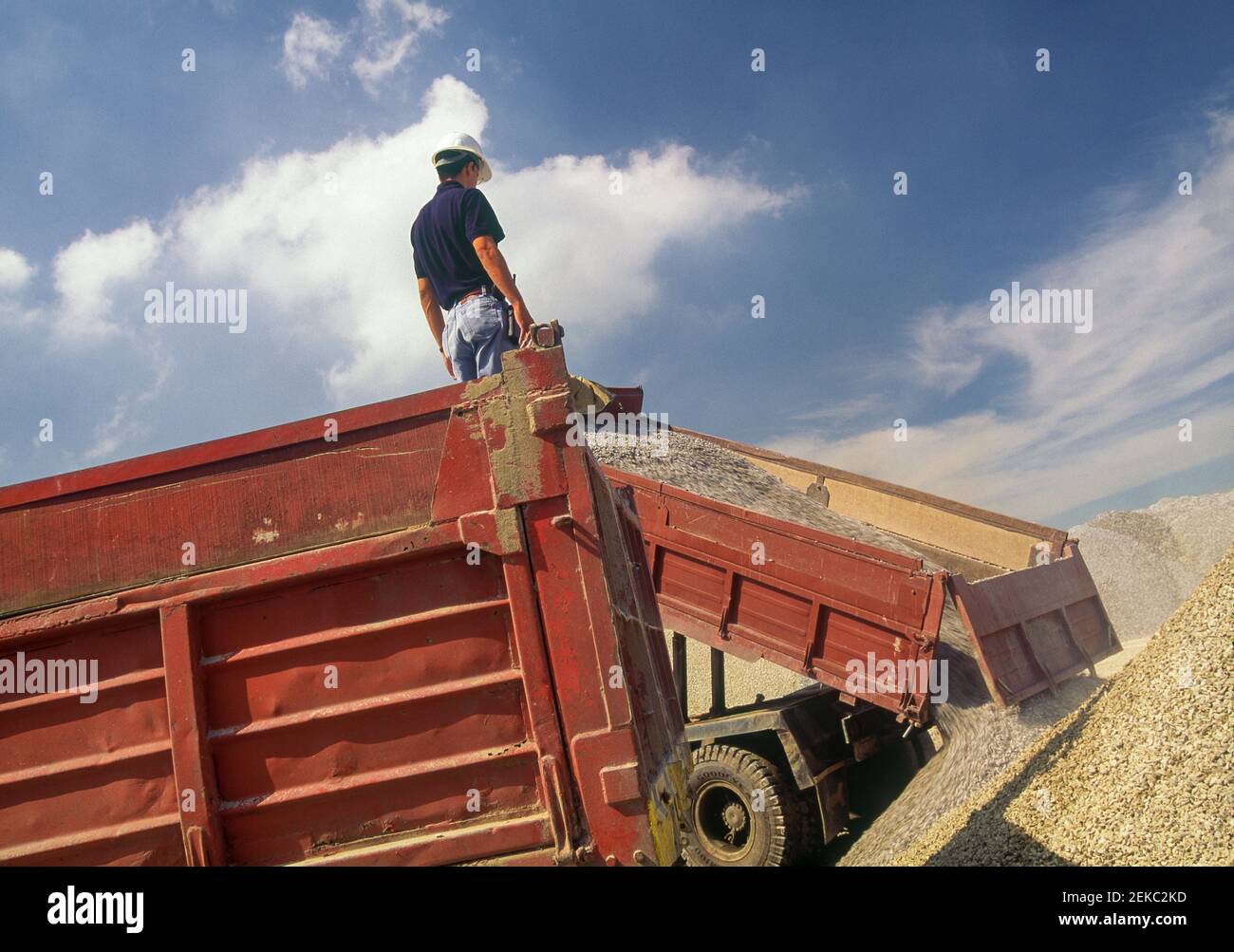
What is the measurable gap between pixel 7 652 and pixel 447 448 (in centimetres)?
164

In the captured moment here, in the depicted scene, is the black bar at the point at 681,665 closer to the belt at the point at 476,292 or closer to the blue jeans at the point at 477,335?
the blue jeans at the point at 477,335

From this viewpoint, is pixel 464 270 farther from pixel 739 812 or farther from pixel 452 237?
pixel 739 812

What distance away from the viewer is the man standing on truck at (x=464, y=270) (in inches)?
157

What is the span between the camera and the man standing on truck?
157 inches

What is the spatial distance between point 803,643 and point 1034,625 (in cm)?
214

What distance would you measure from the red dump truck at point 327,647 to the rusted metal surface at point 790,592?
3.36 meters

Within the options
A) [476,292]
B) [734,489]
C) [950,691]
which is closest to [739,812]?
[950,691]

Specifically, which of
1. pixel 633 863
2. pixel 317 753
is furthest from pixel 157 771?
pixel 633 863

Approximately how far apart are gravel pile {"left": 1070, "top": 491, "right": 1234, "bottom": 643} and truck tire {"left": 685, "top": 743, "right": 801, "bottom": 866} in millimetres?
9857

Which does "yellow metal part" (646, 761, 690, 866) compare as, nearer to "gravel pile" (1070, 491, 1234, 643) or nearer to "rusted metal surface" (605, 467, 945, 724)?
"rusted metal surface" (605, 467, 945, 724)

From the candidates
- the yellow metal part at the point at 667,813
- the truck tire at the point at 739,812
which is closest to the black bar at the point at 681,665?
the truck tire at the point at 739,812

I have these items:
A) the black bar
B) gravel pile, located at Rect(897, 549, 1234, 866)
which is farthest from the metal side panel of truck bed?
the black bar

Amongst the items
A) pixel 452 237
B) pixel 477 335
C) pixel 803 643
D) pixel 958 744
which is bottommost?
pixel 958 744

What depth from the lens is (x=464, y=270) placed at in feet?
14.0
